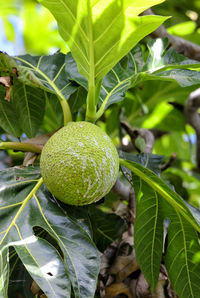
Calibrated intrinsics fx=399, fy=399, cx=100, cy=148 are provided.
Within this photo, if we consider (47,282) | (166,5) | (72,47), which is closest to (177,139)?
(166,5)

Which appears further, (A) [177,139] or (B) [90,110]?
(A) [177,139]

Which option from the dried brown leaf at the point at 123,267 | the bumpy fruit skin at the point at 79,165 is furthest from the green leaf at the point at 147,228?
the bumpy fruit skin at the point at 79,165

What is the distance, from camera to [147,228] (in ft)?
3.81

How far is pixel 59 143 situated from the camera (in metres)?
0.93

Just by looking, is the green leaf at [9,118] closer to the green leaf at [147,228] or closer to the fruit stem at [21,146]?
the fruit stem at [21,146]

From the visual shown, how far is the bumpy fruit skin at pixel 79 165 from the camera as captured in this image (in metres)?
0.89

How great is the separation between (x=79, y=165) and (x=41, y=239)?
0.65 feet

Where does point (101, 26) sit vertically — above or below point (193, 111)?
above

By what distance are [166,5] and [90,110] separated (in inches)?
43.3

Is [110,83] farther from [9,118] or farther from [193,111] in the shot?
[193,111]

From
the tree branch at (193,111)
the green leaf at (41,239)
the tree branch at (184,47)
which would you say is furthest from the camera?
the tree branch at (193,111)

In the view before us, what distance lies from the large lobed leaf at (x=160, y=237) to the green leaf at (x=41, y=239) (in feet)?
0.77

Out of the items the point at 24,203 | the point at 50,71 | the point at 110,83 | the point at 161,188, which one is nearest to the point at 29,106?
the point at 50,71

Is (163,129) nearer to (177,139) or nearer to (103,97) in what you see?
(177,139)
